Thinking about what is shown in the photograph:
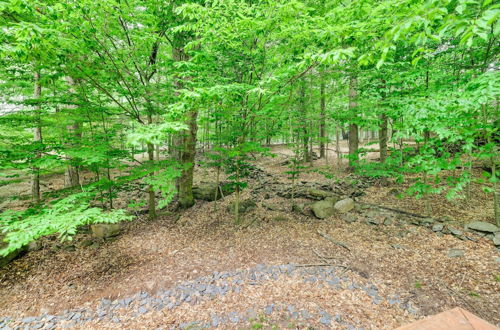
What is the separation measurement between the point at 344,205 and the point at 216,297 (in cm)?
496

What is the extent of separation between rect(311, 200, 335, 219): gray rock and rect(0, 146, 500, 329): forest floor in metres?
0.20

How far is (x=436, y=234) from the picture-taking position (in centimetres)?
507

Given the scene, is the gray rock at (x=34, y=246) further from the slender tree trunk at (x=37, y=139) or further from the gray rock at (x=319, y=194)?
the gray rock at (x=319, y=194)

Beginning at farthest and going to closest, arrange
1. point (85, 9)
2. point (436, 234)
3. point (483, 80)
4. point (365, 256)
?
point (436, 234) → point (365, 256) → point (85, 9) → point (483, 80)

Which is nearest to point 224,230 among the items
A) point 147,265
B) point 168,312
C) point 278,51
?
point 147,265

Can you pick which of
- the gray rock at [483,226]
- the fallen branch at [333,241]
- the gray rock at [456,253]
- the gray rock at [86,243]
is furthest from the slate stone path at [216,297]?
the gray rock at [483,226]

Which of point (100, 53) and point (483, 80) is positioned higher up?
point (100, 53)

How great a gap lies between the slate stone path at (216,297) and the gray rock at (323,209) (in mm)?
2399

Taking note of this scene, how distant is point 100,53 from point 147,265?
5.13 meters

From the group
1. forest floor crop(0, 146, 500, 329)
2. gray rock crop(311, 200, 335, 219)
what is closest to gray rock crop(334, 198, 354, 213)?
gray rock crop(311, 200, 335, 219)

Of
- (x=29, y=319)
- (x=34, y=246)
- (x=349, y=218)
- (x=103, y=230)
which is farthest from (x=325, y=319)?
(x=34, y=246)

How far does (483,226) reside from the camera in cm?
484

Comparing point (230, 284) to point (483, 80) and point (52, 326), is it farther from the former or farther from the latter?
point (483, 80)

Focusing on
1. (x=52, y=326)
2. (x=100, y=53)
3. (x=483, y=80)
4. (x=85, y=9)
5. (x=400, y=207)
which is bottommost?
(x=52, y=326)
